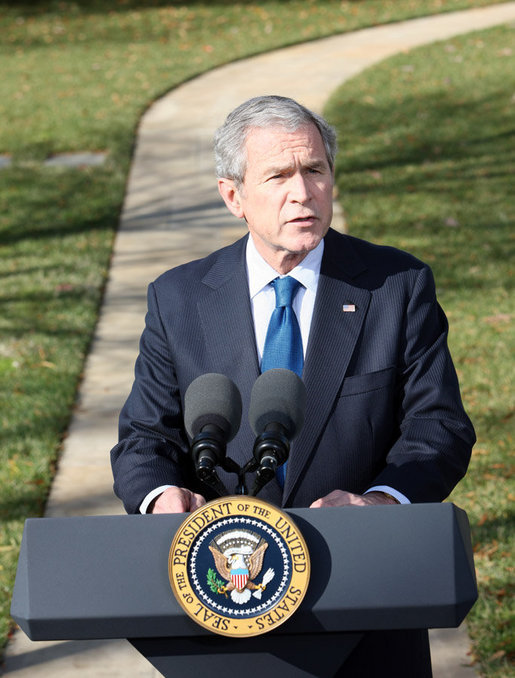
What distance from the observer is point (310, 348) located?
2582mm

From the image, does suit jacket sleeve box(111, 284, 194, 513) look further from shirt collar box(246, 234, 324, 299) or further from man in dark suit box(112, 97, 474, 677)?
shirt collar box(246, 234, 324, 299)

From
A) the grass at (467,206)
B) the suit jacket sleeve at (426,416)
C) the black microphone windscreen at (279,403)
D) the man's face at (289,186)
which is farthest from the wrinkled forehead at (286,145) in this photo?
the grass at (467,206)

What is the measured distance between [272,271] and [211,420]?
851 millimetres

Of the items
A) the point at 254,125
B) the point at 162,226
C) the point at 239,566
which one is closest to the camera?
the point at 239,566

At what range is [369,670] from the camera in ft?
7.80

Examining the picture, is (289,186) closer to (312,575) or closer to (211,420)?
(211,420)

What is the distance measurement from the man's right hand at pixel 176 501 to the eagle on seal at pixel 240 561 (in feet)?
1.84

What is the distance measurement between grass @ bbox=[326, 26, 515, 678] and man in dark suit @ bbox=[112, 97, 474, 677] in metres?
1.88

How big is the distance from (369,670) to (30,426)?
434 centimetres

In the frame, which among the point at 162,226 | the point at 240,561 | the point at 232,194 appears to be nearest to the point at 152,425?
the point at 232,194

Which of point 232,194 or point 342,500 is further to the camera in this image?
point 232,194

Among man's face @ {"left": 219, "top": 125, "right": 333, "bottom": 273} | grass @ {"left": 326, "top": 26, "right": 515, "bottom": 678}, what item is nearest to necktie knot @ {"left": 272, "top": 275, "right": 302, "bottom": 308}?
man's face @ {"left": 219, "top": 125, "right": 333, "bottom": 273}

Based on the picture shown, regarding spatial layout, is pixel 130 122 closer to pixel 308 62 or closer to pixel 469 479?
pixel 308 62

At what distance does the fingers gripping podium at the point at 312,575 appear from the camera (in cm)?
176
